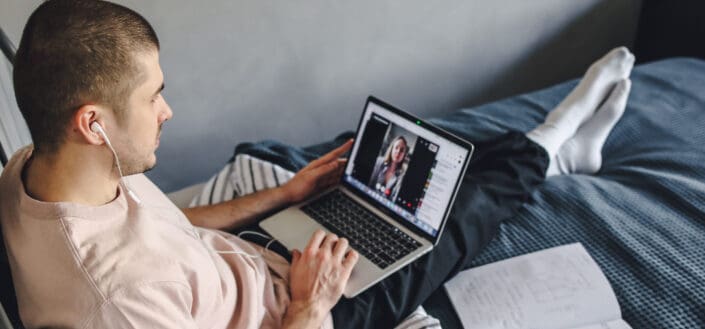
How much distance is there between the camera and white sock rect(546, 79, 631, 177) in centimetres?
168

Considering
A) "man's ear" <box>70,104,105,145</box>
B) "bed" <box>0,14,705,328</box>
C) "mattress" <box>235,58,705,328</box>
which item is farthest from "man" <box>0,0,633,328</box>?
"mattress" <box>235,58,705,328</box>

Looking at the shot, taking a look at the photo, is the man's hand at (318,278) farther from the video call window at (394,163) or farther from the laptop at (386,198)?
the video call window at (394,163)

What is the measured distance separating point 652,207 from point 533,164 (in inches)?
11.1

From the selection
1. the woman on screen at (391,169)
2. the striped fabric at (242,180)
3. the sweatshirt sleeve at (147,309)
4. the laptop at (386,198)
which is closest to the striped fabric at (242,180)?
the striped fabric at (242,180)

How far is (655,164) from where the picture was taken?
1.60 m

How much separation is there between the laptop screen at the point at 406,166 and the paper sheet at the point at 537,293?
0.49 feet

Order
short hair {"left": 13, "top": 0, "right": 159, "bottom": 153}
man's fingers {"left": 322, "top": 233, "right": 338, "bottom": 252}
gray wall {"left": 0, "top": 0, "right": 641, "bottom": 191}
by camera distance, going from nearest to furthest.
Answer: short hair {"left": 13, "top": 0, "right": 159, "bottom": 153}, man's fingers {"left": 322, "top": 233, "right": 338, "bottom": 252}, gray wall {"left": 0, "top": 0, "right": 641, "bottom": 191}

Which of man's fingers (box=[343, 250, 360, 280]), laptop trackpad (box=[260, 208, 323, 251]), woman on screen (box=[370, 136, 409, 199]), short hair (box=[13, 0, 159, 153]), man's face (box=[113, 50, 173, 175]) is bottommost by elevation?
laptop trackpad (box=[260, 208, 323, 251])

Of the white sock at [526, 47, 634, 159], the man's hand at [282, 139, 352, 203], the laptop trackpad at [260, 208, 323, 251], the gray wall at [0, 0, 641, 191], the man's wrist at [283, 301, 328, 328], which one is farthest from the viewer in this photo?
the gray wall at [0, 0, 641, 191]

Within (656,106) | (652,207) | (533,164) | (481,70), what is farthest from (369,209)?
(481,70)

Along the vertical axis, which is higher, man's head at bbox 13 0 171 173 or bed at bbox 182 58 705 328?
man's head at bbox 13 0 171 173

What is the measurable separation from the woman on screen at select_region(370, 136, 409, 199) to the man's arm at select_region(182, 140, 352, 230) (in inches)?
4.3

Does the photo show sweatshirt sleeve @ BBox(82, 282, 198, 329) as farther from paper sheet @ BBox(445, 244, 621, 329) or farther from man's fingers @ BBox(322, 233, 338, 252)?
paper sheet @ BBox(445, 244, 621, 329)

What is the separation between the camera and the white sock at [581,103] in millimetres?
1661
